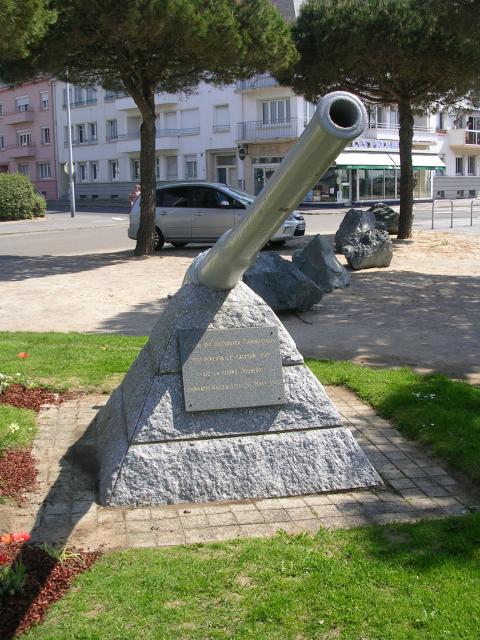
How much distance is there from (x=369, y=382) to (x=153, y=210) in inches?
467

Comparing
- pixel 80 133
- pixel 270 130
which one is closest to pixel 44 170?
pixel 80 133

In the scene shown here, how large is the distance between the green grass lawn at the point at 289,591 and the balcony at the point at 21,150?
61.2 m

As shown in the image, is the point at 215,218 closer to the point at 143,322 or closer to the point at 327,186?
the point at 143,322

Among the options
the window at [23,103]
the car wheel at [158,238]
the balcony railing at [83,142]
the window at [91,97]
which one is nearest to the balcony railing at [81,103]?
the window at [91,97]

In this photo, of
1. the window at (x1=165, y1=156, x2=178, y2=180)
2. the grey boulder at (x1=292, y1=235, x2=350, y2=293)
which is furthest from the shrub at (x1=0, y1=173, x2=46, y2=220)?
the grey boulder at (x1=292, y1=235, x2=350, y2=293)

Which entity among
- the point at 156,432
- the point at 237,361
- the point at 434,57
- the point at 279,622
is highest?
the point at 434,57

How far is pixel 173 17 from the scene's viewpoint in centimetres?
1492

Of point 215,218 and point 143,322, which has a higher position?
point 215,218

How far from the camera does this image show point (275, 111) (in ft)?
152

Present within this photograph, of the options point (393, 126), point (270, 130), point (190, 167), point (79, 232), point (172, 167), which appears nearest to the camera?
point (79, 232)

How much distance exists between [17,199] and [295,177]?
115ft

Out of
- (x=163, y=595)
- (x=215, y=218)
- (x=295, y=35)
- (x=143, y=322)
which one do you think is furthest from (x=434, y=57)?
(x=163, y=595)

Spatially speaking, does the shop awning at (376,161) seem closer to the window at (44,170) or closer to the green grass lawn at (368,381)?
the window at (44,170)

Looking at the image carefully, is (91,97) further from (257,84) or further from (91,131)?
(257,84)
